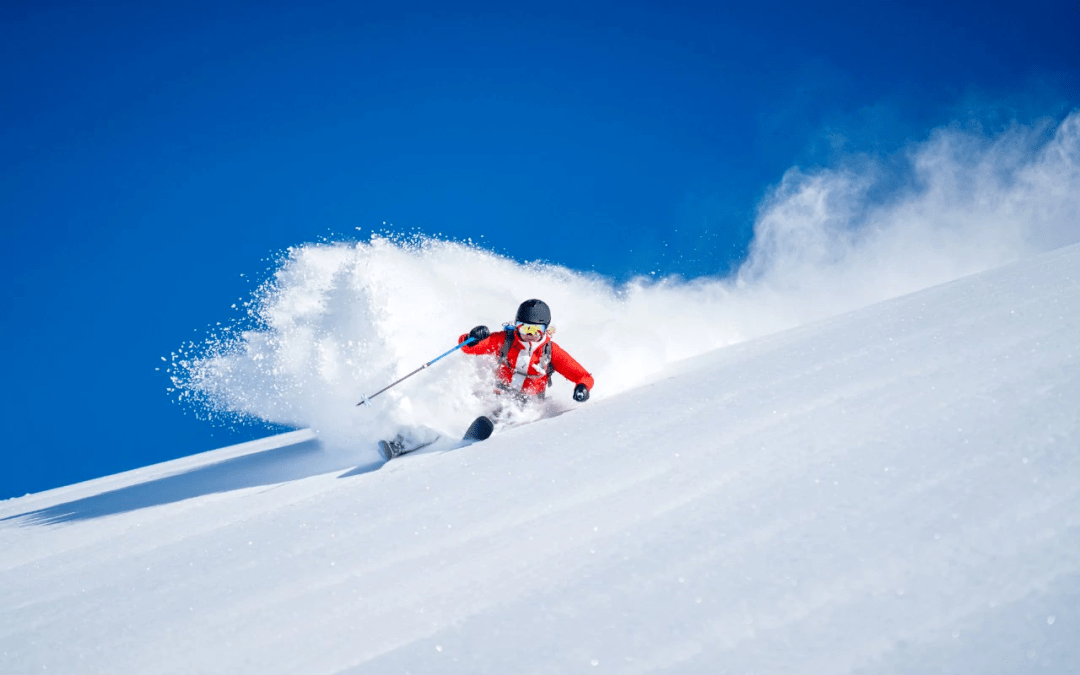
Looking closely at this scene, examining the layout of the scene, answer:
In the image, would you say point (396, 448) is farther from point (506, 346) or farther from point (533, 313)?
point (533, 313)

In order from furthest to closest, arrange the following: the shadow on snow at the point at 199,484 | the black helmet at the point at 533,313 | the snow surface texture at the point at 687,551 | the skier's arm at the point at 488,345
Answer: the skier's arm at the point at 488,345 → the black helmet at the point at 533,313 → the shadow on snow at the point at 199,484 → the snow surface texture at the point at 687,551

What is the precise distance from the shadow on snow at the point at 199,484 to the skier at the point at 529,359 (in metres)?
1.36

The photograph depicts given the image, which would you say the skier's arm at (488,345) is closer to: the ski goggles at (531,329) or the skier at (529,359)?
the skier at (529,359)

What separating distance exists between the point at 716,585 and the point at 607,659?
1.19 ft

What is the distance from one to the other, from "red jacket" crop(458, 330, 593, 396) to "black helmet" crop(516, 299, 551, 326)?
0.52 ft

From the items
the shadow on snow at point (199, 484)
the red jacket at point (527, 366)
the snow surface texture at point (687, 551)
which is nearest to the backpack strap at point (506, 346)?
the red jacket at point (527, 366)

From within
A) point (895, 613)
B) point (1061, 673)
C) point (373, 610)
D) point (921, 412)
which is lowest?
point (1061, 673)

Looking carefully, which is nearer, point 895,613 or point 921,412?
point 895,613

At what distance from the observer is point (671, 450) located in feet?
8.51

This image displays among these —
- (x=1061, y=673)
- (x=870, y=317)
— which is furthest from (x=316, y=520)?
(x=870, y=317)

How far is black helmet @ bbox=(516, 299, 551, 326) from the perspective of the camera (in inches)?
204

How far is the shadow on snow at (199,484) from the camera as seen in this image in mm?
4816

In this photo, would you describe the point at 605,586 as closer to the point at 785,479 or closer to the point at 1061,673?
the point at 785,479

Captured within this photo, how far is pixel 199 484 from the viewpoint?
5.50 metres
